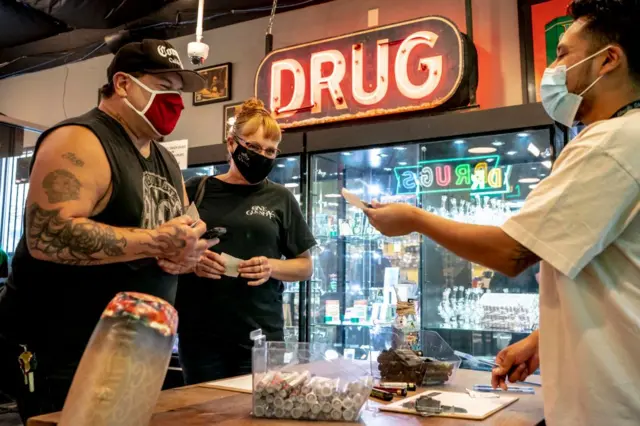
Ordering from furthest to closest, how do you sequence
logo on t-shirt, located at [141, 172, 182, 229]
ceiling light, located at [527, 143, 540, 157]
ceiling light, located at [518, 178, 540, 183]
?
ceiling light, located at [518, 178, 540, 183], ceiling light, located at [527, 143, 540, 157], logo on t-shirt, located at [141, 172, 182, 229]

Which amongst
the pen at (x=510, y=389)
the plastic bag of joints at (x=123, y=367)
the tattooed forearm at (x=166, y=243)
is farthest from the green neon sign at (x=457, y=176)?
the plastic bag of joints at (x=123, y=367)

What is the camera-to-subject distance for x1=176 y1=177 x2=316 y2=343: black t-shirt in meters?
2.08

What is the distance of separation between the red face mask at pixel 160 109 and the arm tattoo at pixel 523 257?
114 centimetres

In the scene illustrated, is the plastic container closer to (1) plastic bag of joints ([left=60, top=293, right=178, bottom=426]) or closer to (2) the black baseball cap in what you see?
(1) plastic bag of joints ([left=60, top=293, right=178, bottom=426])

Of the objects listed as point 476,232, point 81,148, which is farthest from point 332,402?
point 81,148

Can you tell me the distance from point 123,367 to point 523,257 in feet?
2.55

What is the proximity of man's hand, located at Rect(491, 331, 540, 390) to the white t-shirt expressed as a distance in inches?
14.0

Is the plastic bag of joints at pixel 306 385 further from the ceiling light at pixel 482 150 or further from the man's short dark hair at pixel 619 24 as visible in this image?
the ceiling light at pixel 482 150

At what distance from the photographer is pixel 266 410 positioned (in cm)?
123

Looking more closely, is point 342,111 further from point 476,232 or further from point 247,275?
point 476,232

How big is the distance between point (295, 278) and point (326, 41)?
199 centimetres

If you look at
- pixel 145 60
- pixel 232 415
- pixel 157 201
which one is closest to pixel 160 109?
pixel 145 60

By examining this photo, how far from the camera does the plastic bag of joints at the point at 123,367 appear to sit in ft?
2.57

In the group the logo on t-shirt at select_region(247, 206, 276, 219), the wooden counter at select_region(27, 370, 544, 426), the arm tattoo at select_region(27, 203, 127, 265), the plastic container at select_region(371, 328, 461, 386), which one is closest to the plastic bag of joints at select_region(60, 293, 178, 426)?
the wooden counter at select_region(27, 370, 544, 426)
